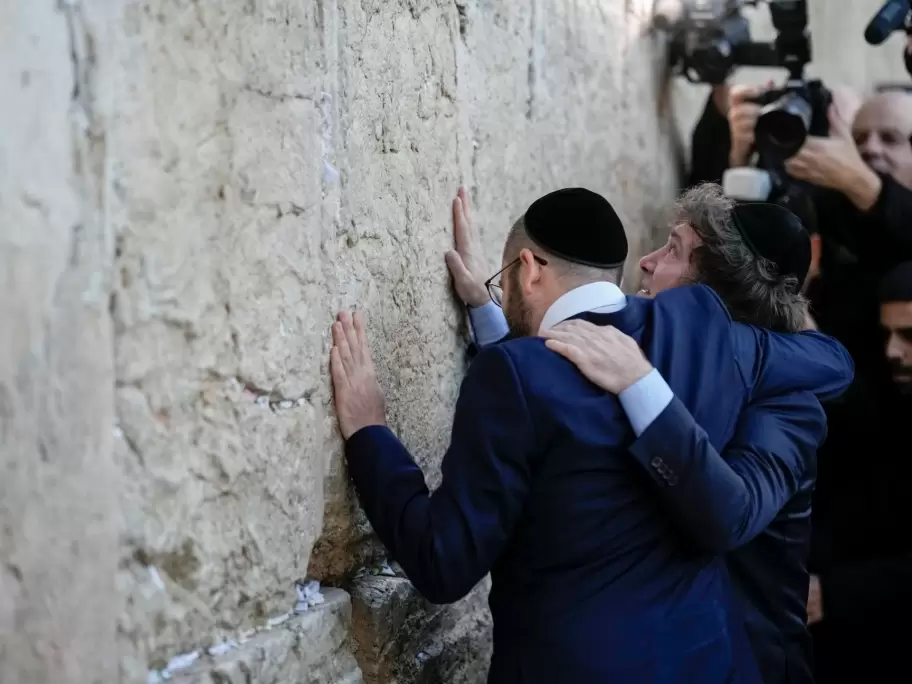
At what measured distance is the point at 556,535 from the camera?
111 centimetres

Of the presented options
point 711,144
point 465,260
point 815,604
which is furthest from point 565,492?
point 711,144

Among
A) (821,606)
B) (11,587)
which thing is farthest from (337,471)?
(821,606)

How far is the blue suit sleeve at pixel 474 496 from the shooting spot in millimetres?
1084

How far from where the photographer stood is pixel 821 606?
2.05m

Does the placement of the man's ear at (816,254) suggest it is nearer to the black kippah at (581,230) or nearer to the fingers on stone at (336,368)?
the black kippah at (581,230)

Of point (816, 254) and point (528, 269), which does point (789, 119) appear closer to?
point (816, 254)

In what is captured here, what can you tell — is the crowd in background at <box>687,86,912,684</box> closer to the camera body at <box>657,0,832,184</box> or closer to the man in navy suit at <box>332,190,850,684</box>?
the camera body at <box>657,0,832,184</box>

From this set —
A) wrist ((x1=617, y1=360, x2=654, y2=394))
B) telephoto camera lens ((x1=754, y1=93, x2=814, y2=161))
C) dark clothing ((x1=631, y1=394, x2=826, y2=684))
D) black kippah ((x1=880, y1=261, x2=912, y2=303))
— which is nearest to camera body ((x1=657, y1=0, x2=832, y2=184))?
telephoto camera lens ((x1=754, y1=93, x2=814, y2=161))

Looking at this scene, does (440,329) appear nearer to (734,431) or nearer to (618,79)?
(734,431)

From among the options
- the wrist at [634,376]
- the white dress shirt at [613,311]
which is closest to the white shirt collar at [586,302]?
the white dress shirt at [613,311]

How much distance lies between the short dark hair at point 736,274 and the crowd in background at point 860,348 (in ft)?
2.89

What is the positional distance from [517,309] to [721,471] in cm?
35

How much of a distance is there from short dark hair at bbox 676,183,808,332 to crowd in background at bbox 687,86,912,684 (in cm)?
88

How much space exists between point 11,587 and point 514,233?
0.77 metres
